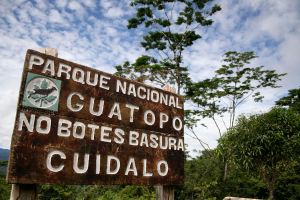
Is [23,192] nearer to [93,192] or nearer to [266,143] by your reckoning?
[266,143]

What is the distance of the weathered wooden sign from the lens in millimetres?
2242

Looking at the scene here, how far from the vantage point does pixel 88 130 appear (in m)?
2.56

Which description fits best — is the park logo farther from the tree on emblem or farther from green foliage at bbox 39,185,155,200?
green foliage at bbox 39,185,155,200

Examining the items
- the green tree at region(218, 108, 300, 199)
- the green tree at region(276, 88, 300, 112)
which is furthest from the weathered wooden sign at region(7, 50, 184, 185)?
the green tree at region(276, 88, 300, 112)

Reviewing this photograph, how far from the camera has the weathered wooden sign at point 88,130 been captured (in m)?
2.24

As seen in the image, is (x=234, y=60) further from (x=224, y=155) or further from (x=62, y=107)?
(x=62, y=107)

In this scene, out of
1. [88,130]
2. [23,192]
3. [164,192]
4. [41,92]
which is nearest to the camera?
[23,192]

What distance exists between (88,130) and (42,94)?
51cm

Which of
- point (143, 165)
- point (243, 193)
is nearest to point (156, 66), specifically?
point (243, 193)

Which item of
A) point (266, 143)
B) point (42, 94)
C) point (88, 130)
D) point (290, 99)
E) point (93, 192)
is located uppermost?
point (290, 99)

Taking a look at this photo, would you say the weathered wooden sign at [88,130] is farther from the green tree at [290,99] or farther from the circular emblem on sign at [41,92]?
the green tree at [290,99]

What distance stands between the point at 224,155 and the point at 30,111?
1315 cm

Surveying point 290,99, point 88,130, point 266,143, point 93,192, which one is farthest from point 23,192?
point 290,99

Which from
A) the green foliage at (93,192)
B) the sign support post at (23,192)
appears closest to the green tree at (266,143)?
the green foliage at (93,192)
